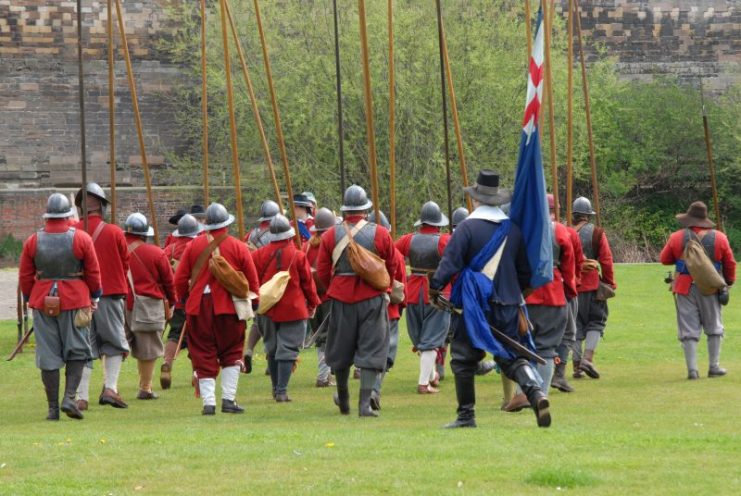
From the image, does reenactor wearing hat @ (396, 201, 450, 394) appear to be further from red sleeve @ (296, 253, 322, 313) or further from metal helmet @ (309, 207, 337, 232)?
red sleeve @ (296, 253, 322, 313)

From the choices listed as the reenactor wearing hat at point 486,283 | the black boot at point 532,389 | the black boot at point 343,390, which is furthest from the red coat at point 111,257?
the black boot at point 532,389

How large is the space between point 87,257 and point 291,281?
217cm

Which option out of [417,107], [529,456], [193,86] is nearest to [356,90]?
[417,107]

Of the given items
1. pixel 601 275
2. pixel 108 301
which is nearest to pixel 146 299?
pixel 108 301

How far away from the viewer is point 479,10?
132ft

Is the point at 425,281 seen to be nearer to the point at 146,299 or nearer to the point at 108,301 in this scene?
the point at 146,299

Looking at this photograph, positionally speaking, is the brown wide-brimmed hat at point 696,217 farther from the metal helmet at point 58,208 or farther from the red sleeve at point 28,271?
the red sleeve at point 28,271

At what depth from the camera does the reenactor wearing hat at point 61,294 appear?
13.4 metres

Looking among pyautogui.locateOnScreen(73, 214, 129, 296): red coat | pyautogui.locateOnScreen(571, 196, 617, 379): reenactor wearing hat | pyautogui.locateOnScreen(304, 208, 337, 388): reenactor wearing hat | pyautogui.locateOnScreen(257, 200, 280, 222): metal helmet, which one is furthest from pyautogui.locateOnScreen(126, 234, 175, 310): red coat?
pyautogui.locateOnScreen(571, 196, 617, 379): reenactor wearing hat

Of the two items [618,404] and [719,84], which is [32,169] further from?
[618,404]

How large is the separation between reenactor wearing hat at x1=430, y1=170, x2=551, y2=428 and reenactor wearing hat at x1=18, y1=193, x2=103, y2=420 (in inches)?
122

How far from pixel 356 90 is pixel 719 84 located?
56.3 feet

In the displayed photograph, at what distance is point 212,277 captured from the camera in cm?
1382

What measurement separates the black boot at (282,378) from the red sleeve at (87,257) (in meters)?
2.18
